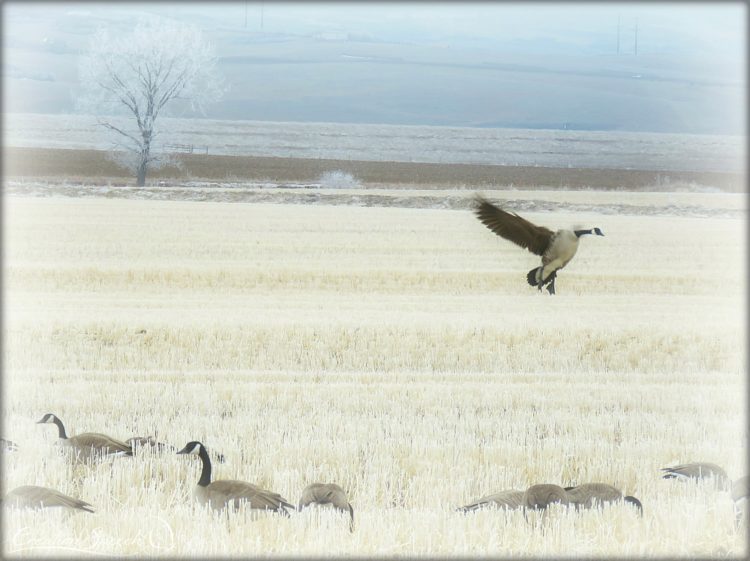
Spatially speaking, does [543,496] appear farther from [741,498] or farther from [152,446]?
[152,446]

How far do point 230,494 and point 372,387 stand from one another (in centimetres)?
272

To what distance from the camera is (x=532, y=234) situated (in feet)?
22.5

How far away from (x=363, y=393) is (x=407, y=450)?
1.56m

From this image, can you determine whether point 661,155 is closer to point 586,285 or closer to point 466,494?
point 586,285

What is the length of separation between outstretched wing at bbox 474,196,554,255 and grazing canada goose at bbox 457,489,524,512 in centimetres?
259

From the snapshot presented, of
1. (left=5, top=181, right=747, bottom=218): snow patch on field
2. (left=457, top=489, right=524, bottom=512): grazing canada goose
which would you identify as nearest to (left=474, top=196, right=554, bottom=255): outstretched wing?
(left=457, top=489, right=524, bottom=512): grazing canada goose

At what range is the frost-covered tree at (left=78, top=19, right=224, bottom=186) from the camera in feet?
40.9

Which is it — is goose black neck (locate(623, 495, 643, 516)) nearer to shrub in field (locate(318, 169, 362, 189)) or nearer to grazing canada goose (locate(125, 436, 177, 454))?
grazing canada goose (locate(125, 436, 177, 454))

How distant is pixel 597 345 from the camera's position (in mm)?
9375

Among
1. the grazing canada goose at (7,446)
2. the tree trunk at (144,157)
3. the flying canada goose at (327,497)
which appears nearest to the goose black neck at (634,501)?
the flying canada goose at (327,497)

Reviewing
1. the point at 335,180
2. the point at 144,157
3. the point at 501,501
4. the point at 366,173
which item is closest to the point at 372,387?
the point at 501,501

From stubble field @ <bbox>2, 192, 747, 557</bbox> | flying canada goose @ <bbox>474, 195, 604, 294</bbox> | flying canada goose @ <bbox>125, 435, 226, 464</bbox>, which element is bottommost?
stubble field @ <bbox>2, 192, 747, 557</bbox>

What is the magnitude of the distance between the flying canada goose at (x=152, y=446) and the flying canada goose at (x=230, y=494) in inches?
24.1

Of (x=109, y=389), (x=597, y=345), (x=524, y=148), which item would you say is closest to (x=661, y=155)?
(x=524, y=148)
